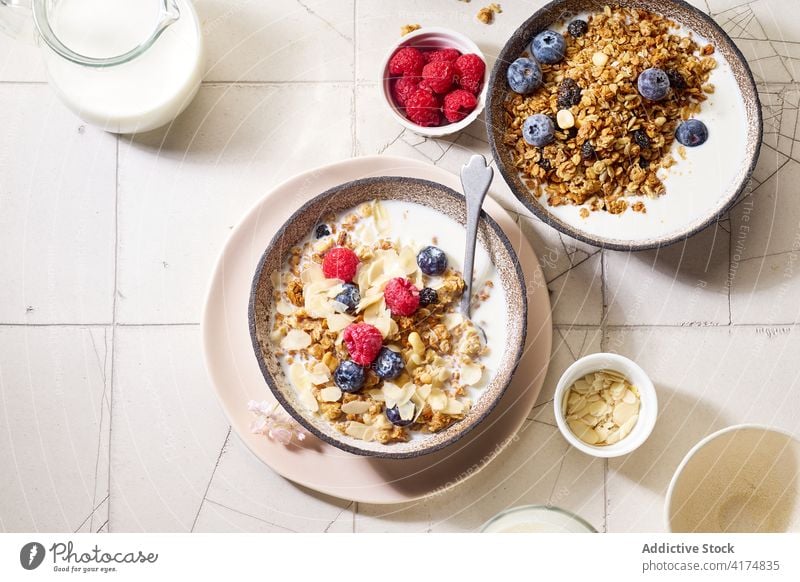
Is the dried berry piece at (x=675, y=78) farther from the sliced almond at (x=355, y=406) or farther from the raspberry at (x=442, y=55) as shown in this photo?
the sliced almond at (x=355, y=406)

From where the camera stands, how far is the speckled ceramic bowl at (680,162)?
2.86 feet

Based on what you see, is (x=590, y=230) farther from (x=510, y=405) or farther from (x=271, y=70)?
(x=271, y=70)

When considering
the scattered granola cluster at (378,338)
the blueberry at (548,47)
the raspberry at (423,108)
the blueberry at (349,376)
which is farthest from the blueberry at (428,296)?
the blueberry at (548,47)

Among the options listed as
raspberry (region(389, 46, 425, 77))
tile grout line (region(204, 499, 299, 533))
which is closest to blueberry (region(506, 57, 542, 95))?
raspberry (region(389, 46, 425, 77))

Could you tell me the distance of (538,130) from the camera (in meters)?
0.86

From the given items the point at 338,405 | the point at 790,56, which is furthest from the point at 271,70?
the point at 790,56

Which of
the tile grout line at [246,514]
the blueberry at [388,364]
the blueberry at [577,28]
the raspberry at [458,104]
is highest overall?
the blueberry at [577,28]

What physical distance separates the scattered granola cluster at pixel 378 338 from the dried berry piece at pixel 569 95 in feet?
0.75

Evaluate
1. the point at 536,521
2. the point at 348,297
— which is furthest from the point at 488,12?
the point at 536,521

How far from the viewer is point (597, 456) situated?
85cm

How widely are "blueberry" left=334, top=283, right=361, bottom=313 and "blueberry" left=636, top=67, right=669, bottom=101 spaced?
15.9 inches

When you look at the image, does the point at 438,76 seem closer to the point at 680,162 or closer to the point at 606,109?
the point at 606,109

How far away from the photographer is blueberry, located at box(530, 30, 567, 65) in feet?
2.89

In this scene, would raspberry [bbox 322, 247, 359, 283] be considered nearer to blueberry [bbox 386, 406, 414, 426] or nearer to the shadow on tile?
blueberry [bbox 386, 406, 414, 426]
